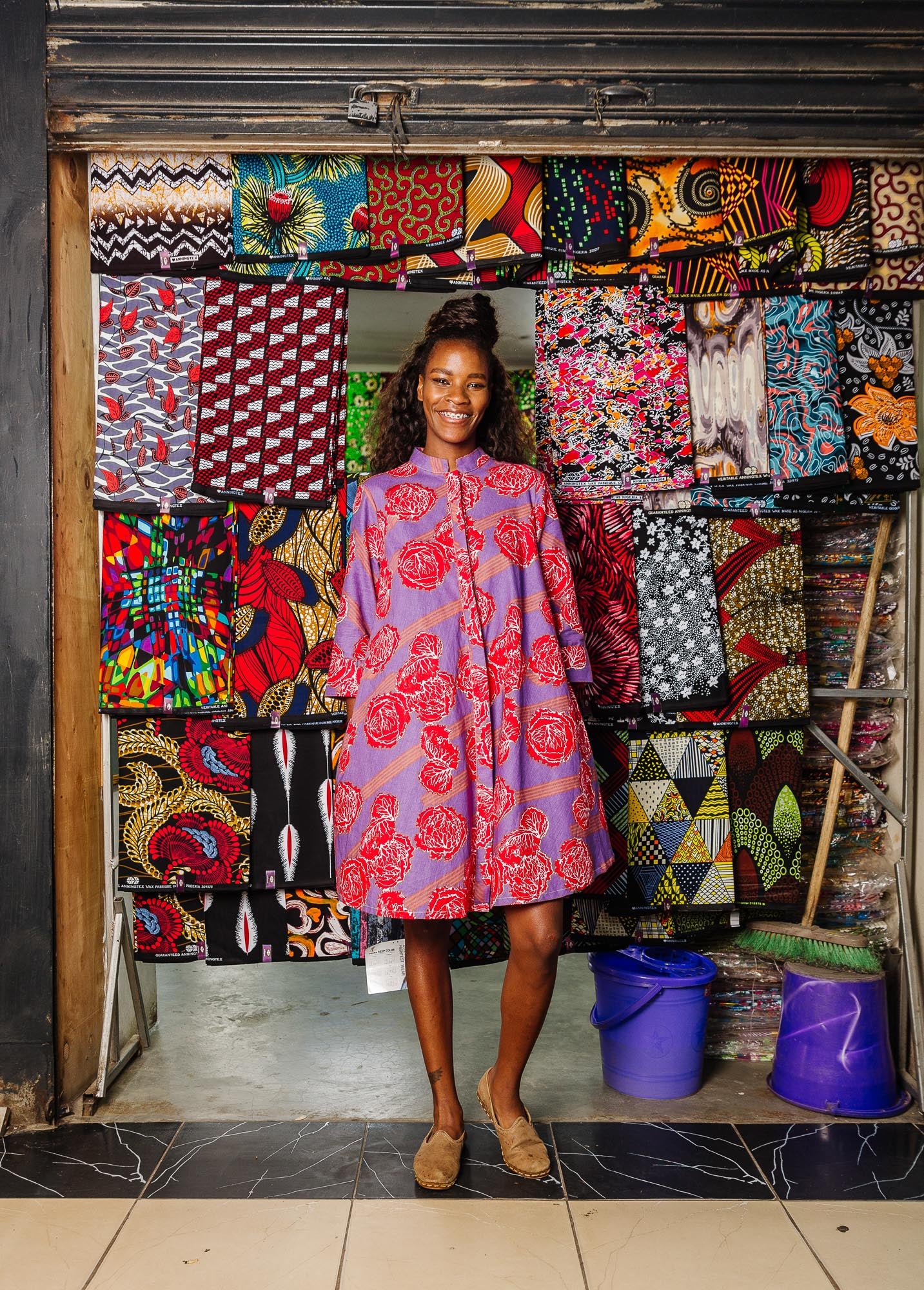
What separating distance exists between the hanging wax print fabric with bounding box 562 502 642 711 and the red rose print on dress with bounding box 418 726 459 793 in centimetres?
73

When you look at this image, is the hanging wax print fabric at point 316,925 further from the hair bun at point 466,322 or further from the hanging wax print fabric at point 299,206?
the hanging wax print fabric at point 299,206

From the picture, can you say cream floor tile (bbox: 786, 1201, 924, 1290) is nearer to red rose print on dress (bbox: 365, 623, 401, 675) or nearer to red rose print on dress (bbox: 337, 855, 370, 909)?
red rose print on dress (bbox: 337, 855, 370, 909)

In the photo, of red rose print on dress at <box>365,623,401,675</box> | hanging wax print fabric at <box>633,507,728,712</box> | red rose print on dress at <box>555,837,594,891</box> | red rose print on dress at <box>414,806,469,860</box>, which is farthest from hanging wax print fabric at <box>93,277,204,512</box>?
red rose print on dress at <box>555,837,594,891</box>

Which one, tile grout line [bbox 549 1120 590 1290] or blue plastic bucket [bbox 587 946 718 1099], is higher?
blue plastic bucket [bbox 587 946 718 1099]

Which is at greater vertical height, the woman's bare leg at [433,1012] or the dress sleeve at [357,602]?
the dress sleeve at [357,602]

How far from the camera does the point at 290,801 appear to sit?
2.91m

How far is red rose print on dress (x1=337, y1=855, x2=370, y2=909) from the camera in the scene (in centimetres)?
235

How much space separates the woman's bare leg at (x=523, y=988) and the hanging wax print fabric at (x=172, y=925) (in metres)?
0.94

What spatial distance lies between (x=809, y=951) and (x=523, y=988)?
0.93 m

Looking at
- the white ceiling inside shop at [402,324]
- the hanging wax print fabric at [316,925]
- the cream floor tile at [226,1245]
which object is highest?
the white ceiling inside shop at [402,324]

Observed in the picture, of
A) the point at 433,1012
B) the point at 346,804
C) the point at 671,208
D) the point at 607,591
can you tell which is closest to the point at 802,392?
the point at 671,208

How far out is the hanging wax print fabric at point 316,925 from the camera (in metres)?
2.92

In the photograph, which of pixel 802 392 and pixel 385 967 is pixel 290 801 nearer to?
pixel 385 967

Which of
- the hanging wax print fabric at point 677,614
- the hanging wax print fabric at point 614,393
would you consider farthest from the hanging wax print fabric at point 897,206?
the hanging wax print fabric at point 677,614
